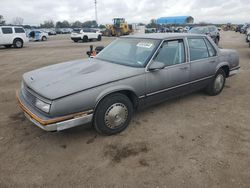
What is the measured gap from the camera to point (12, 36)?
17.7 meters

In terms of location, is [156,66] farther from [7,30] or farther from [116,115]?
[7,30]

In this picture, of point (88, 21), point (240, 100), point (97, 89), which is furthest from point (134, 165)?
point (88, 21)

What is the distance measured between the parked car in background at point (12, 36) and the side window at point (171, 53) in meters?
17.3

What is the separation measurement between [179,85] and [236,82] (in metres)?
3.21

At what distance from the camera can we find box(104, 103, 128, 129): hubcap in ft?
10.8

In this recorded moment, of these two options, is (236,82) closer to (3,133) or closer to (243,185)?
(243,185)

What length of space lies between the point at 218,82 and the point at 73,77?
364 cm

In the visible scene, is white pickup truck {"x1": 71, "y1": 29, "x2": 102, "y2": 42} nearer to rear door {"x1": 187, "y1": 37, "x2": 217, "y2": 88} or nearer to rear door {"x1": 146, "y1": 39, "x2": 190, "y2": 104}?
rear door {"x1": 187, "y1": 37, "x2": 217, "y2": 88}

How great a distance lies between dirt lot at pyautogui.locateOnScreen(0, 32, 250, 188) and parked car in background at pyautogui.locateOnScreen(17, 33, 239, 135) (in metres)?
0.42

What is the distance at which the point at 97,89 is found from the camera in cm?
303

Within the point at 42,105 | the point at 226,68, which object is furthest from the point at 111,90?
the point at 226,68

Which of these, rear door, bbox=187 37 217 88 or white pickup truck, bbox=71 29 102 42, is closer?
rear door, bbox=187 37 217 88

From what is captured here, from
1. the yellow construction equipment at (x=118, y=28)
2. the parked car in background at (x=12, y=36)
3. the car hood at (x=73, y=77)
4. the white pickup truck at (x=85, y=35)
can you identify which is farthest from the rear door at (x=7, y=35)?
the yellow construction equipment at (x=118, y=28)

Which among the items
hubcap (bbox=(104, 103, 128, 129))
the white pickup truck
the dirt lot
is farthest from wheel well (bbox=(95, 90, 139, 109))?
the white pickup truck
